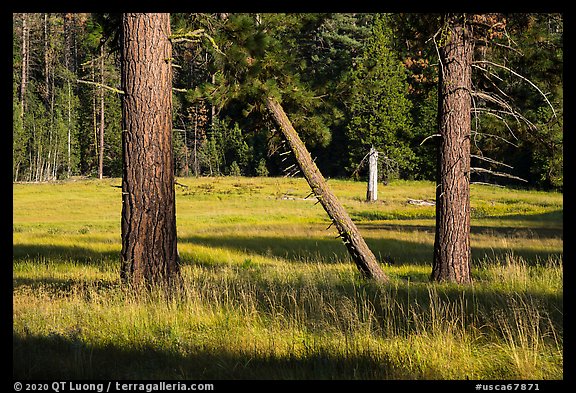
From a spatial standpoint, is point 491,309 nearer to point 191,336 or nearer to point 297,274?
point 191,336

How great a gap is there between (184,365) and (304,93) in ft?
23.1

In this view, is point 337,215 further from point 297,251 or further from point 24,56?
point 24,56

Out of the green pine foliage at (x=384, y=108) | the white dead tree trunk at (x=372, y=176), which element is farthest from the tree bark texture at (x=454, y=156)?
the white dead tree trunk at (x=372, y=176)

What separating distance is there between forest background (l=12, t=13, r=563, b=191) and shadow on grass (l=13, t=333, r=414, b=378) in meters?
3.05

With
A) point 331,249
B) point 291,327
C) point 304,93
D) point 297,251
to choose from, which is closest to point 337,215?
point 304,93

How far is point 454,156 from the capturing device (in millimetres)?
9141

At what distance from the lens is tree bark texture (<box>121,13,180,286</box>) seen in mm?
7645

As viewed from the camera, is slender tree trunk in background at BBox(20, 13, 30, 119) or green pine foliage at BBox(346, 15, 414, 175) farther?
slender tree trunk in background at BBox(20, 13, 30, 119)

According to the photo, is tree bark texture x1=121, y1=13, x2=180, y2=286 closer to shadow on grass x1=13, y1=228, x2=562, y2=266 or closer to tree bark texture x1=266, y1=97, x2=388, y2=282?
tree bark texture x1=266, y1=97, x2=388, y2=282

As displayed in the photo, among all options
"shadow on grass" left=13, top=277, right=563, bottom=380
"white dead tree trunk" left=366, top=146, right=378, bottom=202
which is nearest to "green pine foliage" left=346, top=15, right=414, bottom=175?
"white dead tree trunk" left=366, top=146, right=378, bottom=202

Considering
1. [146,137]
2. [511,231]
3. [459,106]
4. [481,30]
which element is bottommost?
[511,231]
